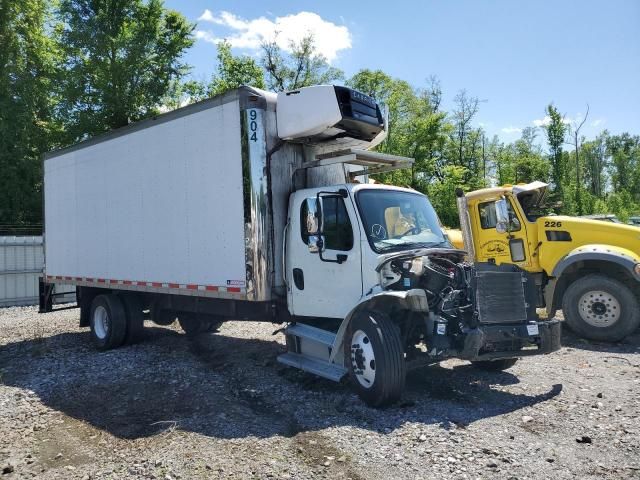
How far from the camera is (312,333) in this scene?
638 cm

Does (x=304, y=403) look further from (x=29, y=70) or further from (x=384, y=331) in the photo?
(x=29, y=70)

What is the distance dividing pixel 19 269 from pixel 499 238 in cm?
1458

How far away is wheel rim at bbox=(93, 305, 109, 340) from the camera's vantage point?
9.05m

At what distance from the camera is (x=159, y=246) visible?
Answer: 774 cm

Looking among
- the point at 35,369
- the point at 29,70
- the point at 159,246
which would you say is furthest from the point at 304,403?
the point at 29,70

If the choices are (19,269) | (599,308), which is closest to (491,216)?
(599,308)

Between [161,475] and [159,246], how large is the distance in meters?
4.27

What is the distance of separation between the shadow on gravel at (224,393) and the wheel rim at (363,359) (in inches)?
12.0

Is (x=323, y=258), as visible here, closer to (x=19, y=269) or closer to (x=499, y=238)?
(x=499, y=238)

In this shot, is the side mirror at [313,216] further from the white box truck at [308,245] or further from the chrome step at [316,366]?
the chrome step at [316,366]

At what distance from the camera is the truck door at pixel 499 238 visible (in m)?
9.29

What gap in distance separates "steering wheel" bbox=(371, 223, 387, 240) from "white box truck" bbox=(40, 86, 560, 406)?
1 cm

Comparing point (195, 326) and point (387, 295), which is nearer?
point (387, 295)

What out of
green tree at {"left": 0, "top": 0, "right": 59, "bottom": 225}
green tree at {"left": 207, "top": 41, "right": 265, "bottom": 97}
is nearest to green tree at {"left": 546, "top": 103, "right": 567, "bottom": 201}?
green tree at {"left": 207, "top": 41, "right": 265, "bottom": 97}
